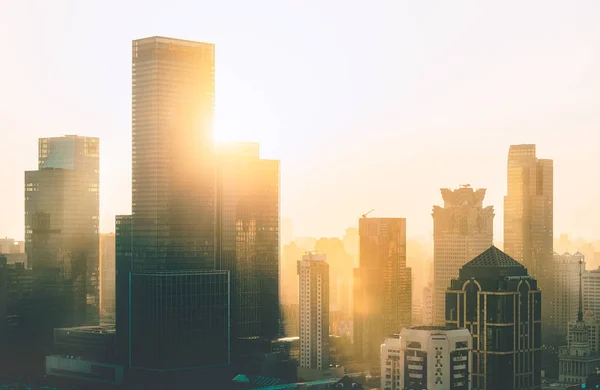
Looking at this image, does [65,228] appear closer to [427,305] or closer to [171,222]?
[171,222]

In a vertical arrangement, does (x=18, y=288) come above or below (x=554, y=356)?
above

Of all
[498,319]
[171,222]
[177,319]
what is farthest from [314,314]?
A: [498,319]

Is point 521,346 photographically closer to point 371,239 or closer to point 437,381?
point 437,381

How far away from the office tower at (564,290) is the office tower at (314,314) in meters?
30.3

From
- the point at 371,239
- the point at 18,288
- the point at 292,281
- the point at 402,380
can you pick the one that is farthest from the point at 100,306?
the point at 402,380

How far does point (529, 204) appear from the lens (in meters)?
122

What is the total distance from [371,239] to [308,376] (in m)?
19.7

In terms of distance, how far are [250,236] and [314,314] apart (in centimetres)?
968

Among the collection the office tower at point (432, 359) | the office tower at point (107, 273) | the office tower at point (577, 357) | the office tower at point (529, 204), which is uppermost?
the office tower at point (529, 204)

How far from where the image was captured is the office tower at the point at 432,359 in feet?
222

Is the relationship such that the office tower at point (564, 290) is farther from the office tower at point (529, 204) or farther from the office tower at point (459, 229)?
the office tower at point (459, 229)

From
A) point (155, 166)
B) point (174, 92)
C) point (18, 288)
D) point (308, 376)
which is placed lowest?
point (308, 376)

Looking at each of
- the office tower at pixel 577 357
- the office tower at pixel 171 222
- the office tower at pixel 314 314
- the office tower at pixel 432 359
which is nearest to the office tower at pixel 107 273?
the office tower at pixel 314 314

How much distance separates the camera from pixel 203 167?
77.8 metres
